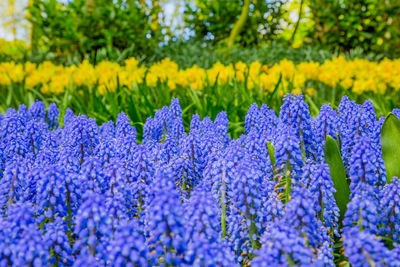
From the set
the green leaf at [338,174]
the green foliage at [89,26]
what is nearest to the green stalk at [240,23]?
the green foliage at [89,26]

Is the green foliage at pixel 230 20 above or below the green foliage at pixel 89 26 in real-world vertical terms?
above

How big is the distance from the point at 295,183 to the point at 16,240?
1.13m

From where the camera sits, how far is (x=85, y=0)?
854 centimetres

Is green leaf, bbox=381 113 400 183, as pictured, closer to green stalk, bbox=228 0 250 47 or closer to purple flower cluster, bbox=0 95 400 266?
purple flower cluster, bbox=0 95 400 266

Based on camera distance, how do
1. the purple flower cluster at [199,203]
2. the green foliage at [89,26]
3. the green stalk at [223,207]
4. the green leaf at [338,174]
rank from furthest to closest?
the green foliage at [89,26]
the green leaf at [338,174]
the green stalk at [223,207]
the purple flower cluster at [199,203]

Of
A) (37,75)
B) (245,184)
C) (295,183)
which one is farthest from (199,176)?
(37,75)

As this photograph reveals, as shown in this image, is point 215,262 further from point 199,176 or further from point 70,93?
point 70,93

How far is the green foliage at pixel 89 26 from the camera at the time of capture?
27.2ft

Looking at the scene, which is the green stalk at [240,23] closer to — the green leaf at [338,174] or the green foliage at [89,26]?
the green foliage at [89,26]

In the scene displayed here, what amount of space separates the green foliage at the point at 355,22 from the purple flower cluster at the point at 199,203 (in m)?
9.51

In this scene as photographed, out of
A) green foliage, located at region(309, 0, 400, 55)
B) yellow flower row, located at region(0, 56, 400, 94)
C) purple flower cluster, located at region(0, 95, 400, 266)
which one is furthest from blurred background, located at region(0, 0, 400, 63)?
purple flower cluster, located at region(0, 95, 400, 266)

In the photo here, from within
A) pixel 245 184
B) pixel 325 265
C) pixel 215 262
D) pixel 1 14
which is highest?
pixel 1 14

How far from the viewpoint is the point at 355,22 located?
11.4 m

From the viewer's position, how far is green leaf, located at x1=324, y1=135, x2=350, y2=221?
211cm
